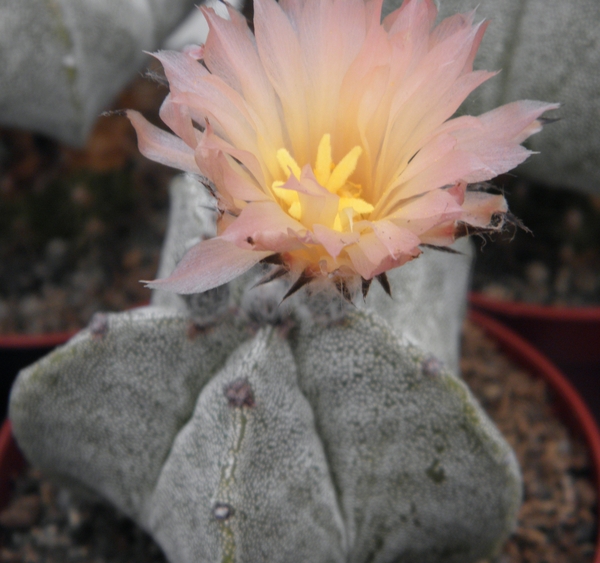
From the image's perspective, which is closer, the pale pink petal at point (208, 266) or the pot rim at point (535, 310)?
the pale pink petal at point (208, 266)

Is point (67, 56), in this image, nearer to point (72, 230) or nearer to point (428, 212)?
point (72, 230)

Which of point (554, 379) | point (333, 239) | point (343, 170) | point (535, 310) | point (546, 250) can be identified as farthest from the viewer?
point (546, 250)

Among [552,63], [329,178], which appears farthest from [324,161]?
[552,63]

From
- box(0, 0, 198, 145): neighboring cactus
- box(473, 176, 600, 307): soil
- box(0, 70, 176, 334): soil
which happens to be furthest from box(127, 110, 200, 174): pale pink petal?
box(473, 176, 600, 307): soil

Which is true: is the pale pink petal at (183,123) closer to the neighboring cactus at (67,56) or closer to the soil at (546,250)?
the neighboring cactus at (67,56)

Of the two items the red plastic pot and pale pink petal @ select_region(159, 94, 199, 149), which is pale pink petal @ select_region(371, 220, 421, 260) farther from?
Result: the red plastic pot

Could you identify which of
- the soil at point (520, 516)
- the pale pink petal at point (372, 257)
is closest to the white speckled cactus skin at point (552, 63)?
the soil at point (520, 516)

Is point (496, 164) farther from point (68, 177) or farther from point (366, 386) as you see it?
point (68, 177)
